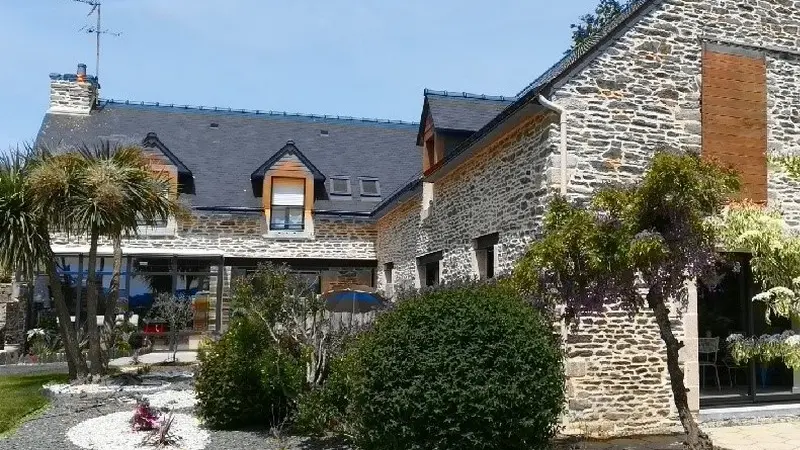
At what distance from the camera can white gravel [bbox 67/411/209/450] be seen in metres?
8.11

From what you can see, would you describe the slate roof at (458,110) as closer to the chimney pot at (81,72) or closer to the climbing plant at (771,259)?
the climbing plant at (771,259)

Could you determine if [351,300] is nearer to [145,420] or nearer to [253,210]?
[145,420]

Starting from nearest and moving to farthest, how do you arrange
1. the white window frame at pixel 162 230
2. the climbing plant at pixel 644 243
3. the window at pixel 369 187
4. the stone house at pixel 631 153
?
the climbing plant at pixel 644 243
the stone house at pixel 631 153
the white window frame at pixel 162 230
the window at pixel 369 187

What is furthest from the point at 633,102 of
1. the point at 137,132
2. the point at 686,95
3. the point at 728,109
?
the point at 137,132

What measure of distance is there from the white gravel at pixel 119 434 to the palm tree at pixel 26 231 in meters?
3.81

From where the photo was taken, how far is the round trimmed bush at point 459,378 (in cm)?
629

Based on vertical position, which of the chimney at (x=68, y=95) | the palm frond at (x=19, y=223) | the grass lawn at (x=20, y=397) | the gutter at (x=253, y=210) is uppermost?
the chimney at (x=68, y=95)

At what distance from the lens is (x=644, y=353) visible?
384 inches

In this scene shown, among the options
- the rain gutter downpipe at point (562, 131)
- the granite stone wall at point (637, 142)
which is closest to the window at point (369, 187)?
the granite stone wall at point (637, 142)

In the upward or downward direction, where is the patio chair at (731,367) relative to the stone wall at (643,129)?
downward

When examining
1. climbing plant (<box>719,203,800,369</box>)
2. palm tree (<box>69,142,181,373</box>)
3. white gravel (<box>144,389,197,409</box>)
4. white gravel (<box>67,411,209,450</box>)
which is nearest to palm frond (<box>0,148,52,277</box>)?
palm tree (<box>69,142,181,373</box>)

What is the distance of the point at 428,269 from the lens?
53.3 feet

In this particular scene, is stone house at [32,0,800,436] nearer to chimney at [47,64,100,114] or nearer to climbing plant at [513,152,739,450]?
climbing plant at [513,152,739,450]

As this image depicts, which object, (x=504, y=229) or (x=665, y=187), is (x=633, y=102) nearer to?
(x=504, y=229)
